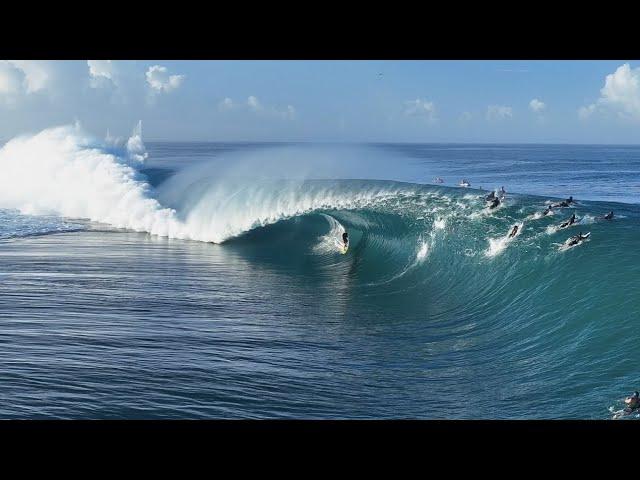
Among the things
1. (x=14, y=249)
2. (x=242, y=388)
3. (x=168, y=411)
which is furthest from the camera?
(x=14, y=249)

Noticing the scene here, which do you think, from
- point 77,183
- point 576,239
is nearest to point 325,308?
point 576,239

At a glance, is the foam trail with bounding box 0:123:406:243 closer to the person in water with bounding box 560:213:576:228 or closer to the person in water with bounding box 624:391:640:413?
the person in water with bounding box 560:213:576:228

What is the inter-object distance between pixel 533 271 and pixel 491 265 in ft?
4.06

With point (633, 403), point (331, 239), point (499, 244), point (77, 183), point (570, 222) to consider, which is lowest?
point (633, 403)

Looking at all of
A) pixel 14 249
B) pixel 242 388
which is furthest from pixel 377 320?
pixel 14 249

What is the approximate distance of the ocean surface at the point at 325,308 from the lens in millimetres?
8938

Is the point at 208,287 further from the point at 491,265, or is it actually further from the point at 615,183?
the point at 615,183

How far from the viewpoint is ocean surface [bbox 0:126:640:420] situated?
8.94 metres

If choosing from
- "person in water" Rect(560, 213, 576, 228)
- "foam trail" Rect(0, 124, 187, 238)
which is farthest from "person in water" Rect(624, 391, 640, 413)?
"foam trail" Rect(0, 124, 187, 238)

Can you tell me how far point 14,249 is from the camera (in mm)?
19797

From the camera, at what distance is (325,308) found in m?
14.1

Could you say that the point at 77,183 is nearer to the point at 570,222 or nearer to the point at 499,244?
the point at 499,244
